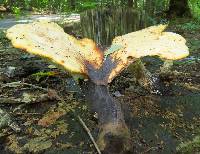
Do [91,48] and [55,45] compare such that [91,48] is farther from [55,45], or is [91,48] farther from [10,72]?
[10,72]

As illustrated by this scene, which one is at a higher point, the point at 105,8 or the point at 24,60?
the point at 105,8

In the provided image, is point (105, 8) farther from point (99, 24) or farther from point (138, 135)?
point (138, 135)

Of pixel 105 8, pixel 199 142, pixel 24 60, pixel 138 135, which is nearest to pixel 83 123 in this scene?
pixel 138 135

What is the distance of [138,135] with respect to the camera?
2.84 metres

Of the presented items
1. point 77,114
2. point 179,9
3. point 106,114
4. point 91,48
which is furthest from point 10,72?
point 179,9

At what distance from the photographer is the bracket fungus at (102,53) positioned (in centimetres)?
249

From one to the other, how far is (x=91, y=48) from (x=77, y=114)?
59 cm

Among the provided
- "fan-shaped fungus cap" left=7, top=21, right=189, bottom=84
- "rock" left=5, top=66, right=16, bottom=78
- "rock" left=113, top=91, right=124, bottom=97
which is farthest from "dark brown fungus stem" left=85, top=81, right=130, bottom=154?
"rock" left=5, top=66, right=16, bottom=78

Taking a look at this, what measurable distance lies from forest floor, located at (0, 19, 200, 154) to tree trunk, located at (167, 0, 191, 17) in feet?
22.7

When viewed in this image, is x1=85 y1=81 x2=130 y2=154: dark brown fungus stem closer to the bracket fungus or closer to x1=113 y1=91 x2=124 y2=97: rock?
the bracket fungus

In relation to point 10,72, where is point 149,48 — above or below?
above

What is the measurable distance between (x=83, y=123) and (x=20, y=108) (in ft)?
2.62

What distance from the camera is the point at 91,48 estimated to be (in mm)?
3018

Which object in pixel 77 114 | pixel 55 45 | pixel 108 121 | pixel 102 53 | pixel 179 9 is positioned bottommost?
pixel 179 9
